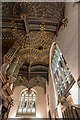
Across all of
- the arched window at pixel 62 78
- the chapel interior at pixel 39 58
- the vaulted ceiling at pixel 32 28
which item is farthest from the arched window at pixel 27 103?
the arched window at pixel 62 78

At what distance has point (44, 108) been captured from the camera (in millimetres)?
8664

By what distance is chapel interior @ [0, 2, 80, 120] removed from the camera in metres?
3.36

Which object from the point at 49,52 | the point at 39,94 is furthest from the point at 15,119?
the point at 49,52

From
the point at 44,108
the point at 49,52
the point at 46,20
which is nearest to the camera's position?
the point at 46,20

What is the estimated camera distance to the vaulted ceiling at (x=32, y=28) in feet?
15.0

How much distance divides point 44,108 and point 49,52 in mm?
5954

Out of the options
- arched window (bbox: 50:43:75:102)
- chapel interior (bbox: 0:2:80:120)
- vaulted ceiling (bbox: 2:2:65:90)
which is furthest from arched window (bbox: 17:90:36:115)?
arched window (bbox: 50:43:75:102)

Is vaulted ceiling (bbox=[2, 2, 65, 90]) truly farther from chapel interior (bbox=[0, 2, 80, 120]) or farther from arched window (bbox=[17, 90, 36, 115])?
arched window (bbox=[17, 90, 36, 115])

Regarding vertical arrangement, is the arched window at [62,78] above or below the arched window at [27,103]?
above

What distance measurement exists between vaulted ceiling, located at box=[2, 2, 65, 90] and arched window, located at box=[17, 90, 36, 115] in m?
2.43

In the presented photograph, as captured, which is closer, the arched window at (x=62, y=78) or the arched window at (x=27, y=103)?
the arched window at (x=62, y=78)

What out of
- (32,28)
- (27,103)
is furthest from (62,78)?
(27,103)

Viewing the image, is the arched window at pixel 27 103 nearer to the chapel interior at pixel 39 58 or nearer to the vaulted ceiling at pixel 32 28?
the chapel interior at pixel 39 58

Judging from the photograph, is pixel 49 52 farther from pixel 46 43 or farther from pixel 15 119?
pixel 15 119
